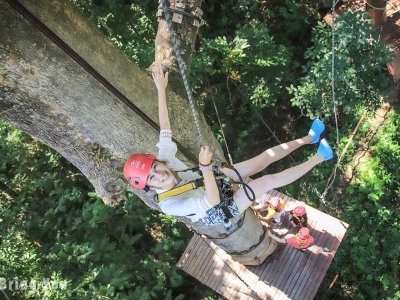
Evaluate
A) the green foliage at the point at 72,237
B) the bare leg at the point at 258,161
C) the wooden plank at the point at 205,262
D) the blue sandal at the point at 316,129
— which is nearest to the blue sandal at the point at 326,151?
the bare leg at the point at 258,161

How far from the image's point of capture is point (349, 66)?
4551 mm

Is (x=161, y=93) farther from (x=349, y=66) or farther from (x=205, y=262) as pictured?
(x=205, y=262)

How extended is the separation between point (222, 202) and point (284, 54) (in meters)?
3.53

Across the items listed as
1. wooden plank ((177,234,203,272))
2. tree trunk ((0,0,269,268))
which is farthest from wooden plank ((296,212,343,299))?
tree trunk ((0,0,269,268))

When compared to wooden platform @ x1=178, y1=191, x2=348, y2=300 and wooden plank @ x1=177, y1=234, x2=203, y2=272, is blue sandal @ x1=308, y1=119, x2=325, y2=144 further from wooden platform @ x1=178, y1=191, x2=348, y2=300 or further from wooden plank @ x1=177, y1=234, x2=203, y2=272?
wooden plank @ x1=177, y1=234, x2=203, y2=272

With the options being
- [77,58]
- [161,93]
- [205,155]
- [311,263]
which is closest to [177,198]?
[205,155]

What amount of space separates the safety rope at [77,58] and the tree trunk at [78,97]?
0.03 m

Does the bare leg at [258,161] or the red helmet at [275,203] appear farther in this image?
the red helmet at [275,203]

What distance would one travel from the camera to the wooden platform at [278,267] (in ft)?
16.1

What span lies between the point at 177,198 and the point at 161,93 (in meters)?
0.90

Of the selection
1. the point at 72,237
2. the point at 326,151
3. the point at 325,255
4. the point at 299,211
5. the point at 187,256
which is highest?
the point at 326,151

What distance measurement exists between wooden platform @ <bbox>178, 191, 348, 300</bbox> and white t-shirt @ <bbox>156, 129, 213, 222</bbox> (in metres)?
2.08

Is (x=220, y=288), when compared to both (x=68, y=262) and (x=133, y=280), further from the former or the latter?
(x=68, y=262)

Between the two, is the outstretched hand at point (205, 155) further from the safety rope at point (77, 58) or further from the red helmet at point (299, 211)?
the red helmet at point (299, 211)
